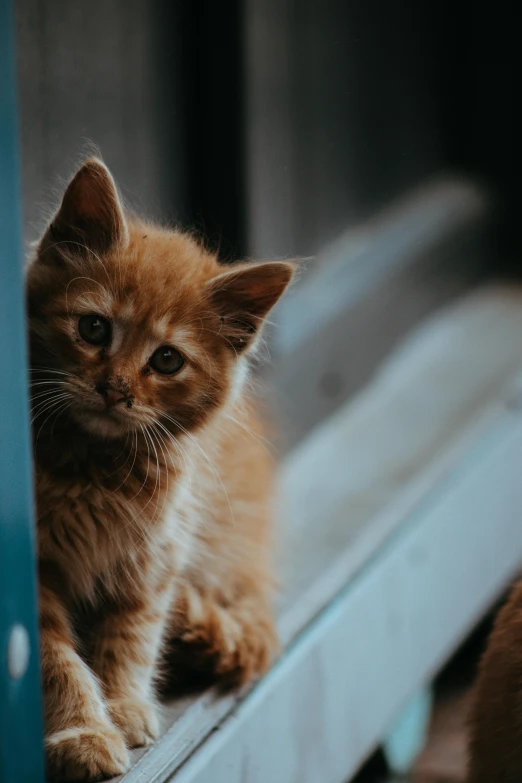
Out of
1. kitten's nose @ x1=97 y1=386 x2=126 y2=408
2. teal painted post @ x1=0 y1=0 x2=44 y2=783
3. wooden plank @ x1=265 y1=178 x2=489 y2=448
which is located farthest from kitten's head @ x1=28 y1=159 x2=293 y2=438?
wooden plank @ x1=265 y1=178 x2=489 y2=448

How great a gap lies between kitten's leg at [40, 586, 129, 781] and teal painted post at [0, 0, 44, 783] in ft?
0.20

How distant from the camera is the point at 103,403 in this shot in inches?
34.6

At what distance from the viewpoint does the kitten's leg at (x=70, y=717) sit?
2.88 ft

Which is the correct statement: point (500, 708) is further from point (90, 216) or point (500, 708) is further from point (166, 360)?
point (90, 216)

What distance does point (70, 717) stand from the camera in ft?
2.93

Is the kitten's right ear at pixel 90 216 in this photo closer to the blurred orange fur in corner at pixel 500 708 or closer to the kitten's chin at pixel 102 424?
the kitten's chin at pixel 102 424

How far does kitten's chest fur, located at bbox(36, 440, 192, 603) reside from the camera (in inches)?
36.2

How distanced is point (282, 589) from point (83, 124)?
2.23 ft

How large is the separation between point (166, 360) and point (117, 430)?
0.08m

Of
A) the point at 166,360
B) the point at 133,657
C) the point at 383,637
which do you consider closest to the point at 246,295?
the point at 166,360

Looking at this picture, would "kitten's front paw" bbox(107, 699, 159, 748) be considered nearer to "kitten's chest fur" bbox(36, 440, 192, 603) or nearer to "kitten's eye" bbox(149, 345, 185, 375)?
"kitten's chest fur" bbox(36, 440, 192, 603)

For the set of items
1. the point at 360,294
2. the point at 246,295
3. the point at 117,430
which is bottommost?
the point at 360,294

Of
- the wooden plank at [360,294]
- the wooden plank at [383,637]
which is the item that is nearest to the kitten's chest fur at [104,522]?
the wooden plank at [383,637]

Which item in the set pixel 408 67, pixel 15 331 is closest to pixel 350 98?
pixel 408 67
